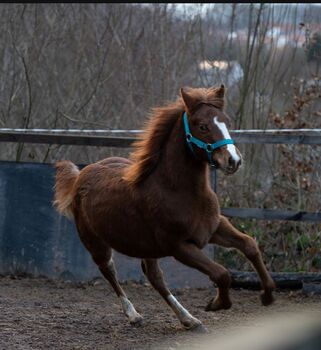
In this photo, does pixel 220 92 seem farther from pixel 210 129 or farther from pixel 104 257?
pixel 104 257

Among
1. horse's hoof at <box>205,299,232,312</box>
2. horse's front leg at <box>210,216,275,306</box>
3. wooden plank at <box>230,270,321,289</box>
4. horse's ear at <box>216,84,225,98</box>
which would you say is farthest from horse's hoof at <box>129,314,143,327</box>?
wooden plank at <box>230,270,321,289</box>

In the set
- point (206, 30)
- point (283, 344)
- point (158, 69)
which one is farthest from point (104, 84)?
point (283, 344)

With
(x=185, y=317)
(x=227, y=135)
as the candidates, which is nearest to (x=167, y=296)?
(x=185, y=317)

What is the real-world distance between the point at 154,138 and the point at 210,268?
115 centimetres

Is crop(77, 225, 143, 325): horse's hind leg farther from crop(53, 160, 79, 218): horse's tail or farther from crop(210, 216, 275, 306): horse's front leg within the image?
crop(210, 216, 275, 306): horse's front leg

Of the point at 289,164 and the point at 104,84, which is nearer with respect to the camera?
the point at 289,164

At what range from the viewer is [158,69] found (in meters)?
12.3

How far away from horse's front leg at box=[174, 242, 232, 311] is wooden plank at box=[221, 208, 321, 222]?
292cm

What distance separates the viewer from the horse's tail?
6.90 metres

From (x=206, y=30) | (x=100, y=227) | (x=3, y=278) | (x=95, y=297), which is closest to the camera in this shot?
(x=100, y=227)

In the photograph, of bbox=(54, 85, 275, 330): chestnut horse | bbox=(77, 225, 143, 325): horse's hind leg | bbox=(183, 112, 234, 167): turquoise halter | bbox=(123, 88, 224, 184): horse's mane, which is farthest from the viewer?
bbox=(77, 225, 143, 325): horse's hind leg

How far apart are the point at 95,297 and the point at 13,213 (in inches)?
72.4

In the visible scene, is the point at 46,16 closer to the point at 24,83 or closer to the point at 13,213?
the point at 24,83

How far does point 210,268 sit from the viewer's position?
5.22m
